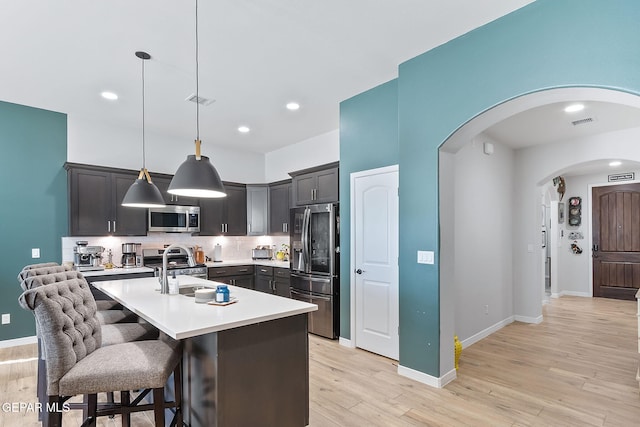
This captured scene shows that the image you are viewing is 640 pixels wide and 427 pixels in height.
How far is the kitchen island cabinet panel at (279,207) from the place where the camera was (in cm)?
587

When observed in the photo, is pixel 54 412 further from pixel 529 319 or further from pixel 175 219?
pixel 529 319

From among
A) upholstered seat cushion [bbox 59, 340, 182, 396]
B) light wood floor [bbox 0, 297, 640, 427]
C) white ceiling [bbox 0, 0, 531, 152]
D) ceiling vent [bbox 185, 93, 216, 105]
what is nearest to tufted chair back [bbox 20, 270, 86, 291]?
upholstered seat cushion [bbox 59, 340, 182, 396]

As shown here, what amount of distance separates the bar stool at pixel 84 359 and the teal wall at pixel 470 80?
2.12 m

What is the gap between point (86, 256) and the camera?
15.0ft

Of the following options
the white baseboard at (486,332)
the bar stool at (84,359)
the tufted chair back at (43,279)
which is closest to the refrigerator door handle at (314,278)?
the white baseboard at (486,332)

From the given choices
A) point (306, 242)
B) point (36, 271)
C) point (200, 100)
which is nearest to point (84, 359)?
point (36, 271)

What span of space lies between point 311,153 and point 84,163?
11.1 feet

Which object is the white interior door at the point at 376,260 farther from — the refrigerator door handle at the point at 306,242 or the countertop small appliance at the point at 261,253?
the countertop small appliance at the point at 261,253

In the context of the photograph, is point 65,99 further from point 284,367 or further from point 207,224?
point 284,367

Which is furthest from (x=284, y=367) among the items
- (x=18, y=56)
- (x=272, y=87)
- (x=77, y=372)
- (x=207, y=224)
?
(x=207, y=224)

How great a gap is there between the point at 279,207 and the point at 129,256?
2440mm

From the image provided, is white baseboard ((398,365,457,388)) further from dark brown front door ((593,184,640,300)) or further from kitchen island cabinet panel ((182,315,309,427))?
dark brown front door ((593,184,640,300))

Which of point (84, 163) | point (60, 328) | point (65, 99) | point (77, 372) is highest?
point (65, 99)

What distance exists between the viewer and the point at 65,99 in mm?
4156
